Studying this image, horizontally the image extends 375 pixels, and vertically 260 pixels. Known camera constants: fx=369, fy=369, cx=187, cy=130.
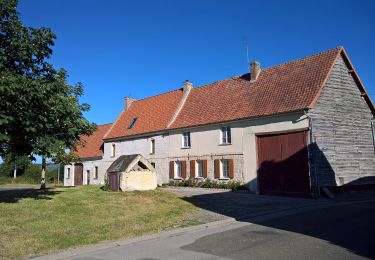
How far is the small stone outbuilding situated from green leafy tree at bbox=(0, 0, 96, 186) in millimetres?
6508

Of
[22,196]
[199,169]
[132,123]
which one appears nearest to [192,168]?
[199,169]

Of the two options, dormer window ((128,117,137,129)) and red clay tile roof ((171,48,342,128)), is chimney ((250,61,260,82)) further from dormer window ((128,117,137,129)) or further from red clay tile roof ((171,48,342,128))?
dormer window ((128,117,137,129))

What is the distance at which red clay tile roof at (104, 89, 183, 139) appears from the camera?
107 ft

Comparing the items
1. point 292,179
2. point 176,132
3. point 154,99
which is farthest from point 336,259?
point 154,99

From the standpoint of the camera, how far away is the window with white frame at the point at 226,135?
1023 inches

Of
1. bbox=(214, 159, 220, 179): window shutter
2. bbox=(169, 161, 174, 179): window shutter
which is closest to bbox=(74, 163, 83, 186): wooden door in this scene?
bbox=(169, 161, 174, 179): window shutter

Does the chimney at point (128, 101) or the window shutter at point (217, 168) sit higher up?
the chimney at point (128, 101)

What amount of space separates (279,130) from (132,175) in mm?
9179

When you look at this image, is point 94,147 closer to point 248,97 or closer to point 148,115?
point 148,115

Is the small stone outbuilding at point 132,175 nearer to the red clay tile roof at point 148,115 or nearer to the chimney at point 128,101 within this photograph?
the red clay tile roof at point 148,115

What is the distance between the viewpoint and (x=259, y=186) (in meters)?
23.4

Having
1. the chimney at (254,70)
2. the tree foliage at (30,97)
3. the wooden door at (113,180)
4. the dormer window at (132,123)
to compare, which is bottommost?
the wooden door at (113,180)

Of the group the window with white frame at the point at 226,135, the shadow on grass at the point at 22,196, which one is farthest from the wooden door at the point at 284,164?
the shadow on grass at the point at 22,196

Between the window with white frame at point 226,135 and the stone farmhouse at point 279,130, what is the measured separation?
70 millimetres
